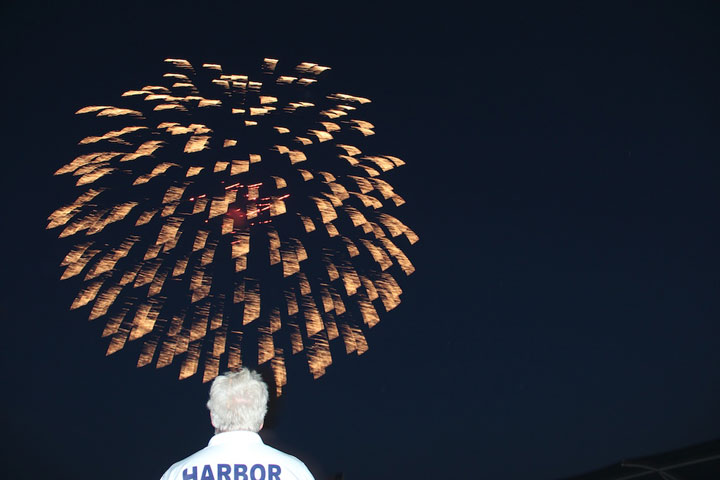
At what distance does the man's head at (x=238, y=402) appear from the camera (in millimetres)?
3652

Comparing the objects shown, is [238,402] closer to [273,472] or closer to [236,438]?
[236,438]

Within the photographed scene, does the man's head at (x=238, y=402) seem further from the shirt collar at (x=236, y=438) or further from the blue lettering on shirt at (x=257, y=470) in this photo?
the blue lettering on shirt at (x=257, y=470)

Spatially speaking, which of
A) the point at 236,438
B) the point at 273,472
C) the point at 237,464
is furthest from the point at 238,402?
the point at 273,472

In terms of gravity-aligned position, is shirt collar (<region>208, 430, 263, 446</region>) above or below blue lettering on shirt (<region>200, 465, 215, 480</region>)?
above

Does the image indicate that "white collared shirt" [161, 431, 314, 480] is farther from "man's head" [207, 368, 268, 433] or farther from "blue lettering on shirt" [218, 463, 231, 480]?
"man's head" [207, 368, 268, 433]

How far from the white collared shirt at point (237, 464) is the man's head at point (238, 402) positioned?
12 cm

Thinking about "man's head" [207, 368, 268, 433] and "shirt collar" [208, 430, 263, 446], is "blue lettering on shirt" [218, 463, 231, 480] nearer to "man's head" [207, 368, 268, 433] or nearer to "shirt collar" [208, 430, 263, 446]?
"shirt collar" [208, 430, 263, 446]

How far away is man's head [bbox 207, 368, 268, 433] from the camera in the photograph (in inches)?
144

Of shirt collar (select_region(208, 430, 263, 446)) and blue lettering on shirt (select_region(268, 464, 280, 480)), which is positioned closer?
blue lettering on shirt (select_region(268, 464, 280, 480))

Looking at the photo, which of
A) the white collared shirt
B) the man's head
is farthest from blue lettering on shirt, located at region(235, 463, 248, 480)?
the man's head

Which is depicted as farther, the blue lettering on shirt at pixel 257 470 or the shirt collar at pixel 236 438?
the shirt collar at pixel 236 438

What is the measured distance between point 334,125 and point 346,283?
14.4ft

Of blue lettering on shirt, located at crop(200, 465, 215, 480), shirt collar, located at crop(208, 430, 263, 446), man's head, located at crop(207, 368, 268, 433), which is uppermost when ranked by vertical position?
man's head, located at crop(207, 368, 268, 433)

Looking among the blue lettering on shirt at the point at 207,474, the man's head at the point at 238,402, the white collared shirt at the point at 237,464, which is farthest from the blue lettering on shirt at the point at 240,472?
the man's head at the point at 238,402
